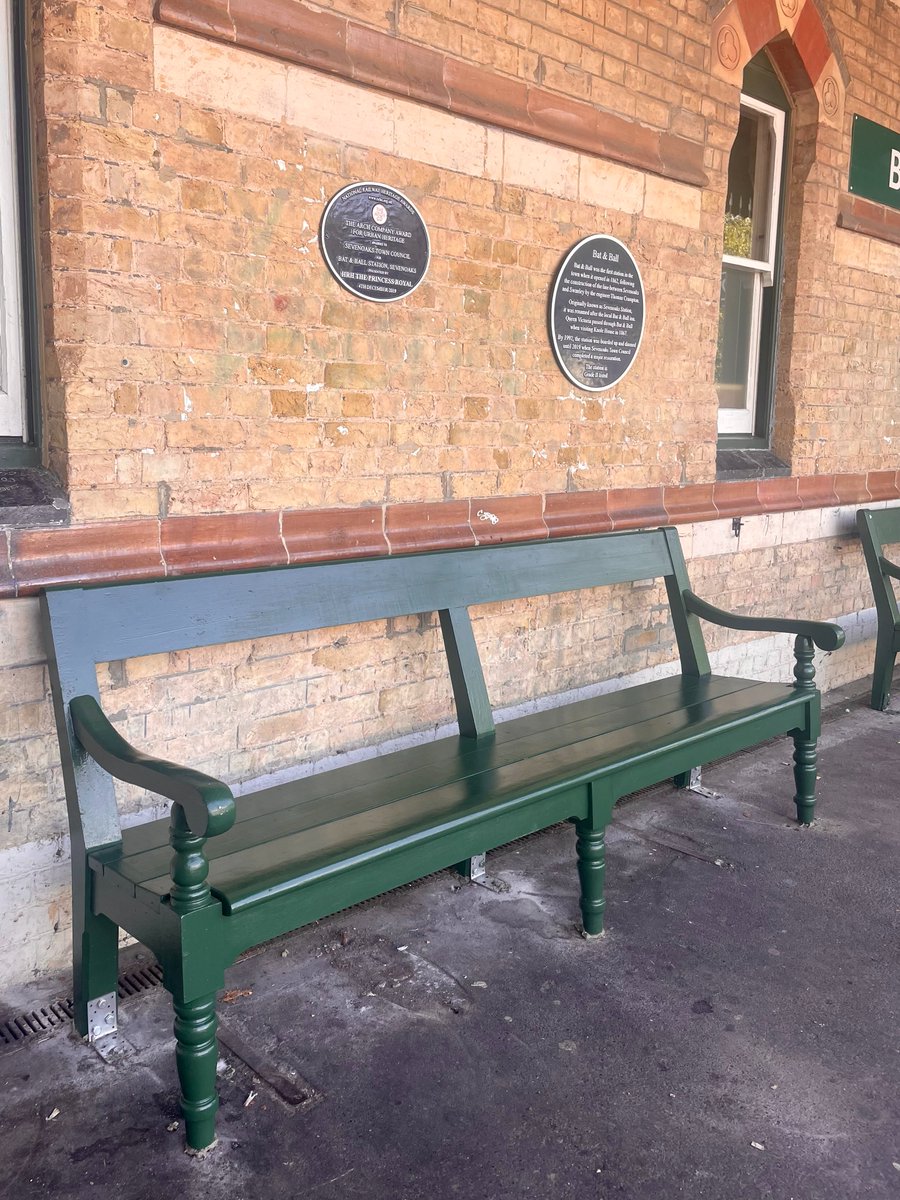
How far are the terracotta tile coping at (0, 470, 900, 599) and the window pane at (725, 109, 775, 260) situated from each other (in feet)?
4.91

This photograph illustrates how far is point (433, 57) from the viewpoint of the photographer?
3797 millimetres

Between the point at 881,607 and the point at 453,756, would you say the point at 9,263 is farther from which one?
the point at 881,607

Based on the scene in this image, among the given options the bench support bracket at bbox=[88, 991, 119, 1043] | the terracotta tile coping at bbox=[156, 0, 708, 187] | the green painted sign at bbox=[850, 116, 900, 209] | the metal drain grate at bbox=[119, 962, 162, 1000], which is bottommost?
the metal drain grate at bbox=[119, 962, 162, 1000]

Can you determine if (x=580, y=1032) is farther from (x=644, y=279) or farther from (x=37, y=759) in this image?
(x=644, y=279)

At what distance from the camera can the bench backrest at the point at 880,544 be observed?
6359 mm

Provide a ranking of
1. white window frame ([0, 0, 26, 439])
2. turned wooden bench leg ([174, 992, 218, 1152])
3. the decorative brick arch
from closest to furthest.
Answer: turned wooden bench leg ([174, 992, 218, 1152]), white window frame ([0, 0, 26, 439]), the decorative brick arch

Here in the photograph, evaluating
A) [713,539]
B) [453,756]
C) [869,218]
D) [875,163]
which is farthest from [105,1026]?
[875,163]

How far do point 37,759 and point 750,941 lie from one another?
234cm

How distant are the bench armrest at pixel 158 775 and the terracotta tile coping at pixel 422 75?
2.01 m

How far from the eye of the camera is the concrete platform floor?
95.3 inches

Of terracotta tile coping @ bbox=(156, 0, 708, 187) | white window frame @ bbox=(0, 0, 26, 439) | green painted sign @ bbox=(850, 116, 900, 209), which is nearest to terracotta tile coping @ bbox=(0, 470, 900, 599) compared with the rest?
white window frame @ bbox=(0, 0, 26, 439)

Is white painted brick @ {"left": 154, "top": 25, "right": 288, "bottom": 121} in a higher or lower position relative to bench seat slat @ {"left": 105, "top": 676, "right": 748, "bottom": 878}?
higher

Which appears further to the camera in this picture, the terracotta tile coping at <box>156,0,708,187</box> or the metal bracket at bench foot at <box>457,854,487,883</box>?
the metal bracket at bench foot at <box>457,854,487,883</box>

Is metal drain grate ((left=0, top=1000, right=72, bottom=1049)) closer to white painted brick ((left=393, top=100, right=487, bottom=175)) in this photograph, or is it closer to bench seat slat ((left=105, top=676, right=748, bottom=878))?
bench seat slat ((left=105, top=676, right=748, bottom=878))
